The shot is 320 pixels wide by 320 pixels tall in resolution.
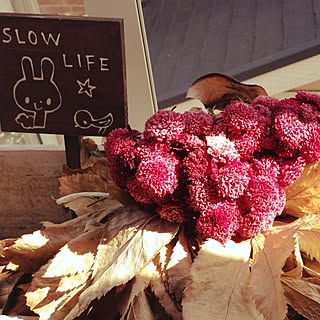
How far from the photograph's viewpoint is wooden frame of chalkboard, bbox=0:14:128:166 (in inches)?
35.1

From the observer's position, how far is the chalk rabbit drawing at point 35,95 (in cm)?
94

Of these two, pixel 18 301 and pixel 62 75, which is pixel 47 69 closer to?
pixel 62 75

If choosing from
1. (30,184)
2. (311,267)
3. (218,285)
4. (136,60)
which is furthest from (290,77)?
(218,285)

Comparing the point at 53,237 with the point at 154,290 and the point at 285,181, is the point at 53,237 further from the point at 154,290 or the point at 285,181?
the point at 285,181

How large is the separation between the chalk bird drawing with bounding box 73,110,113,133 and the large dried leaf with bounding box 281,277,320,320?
353 millimetres

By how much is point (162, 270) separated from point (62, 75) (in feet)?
1.11

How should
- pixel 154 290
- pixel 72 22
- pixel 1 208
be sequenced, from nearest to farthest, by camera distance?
pixel 154 290 → pixel 72 22 → pixel 1 208

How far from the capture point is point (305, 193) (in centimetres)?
81

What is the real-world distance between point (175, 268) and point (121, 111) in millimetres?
280

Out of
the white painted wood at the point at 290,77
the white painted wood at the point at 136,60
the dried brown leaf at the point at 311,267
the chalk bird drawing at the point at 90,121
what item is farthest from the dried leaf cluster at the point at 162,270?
the white painted wood at the point at 290,77

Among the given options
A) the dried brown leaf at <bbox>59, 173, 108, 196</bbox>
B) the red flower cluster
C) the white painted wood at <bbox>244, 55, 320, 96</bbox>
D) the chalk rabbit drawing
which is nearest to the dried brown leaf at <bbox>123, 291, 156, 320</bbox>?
the red flower cluster

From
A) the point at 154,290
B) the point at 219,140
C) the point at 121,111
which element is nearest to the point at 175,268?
the point at 154,290

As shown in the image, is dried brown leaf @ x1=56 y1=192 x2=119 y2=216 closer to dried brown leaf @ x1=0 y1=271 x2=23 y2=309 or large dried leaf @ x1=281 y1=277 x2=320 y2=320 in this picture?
dried brown leaf @ x1=0 y1=271 x2=23 y2=309

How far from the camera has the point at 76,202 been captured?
2.99 feet
